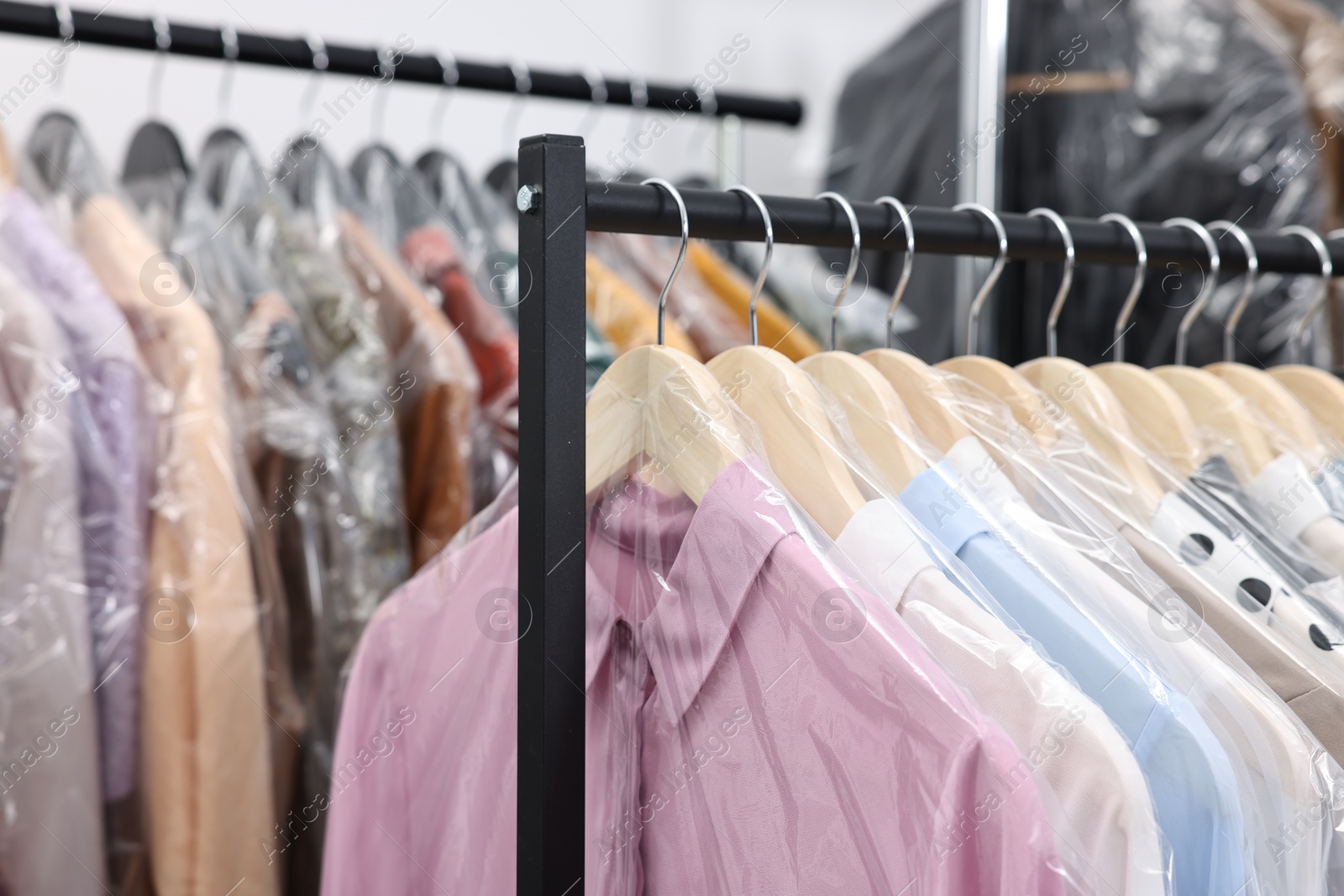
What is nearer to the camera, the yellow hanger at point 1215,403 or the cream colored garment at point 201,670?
the yellow hanger at point 1215,403

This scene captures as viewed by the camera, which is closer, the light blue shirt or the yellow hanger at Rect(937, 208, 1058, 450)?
the light blue shirt

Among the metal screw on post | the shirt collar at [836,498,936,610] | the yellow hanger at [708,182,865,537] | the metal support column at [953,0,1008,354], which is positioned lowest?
the shirt collar at [836,498,936,610]

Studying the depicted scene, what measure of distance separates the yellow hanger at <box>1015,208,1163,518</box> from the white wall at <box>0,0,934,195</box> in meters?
0.82

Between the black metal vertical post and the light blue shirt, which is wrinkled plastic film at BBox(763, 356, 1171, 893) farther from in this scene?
the black metal vertical post

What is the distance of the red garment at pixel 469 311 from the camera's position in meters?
0.99

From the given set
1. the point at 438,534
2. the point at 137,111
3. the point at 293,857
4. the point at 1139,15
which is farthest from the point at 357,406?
the point at 1139,15

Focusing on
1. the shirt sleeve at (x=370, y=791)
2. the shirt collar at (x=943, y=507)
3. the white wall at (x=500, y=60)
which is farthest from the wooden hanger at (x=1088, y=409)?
the white wall at (x=500, y=60)

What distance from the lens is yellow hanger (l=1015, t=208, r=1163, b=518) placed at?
0.63 metres

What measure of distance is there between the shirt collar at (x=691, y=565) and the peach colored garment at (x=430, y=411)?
1.24 ft

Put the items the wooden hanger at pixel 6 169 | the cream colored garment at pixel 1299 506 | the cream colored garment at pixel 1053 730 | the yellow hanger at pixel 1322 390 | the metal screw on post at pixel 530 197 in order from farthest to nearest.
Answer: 1. the wooden hanger at pixel 6 169
2. the yellow hanger at pixel 1322 390
3. the cream colored garment at pixel 1299 506
4. the metal screw on post at pixel 530 197
5. the cream colored garment at pixel 1053 730

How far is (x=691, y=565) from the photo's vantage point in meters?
0.54

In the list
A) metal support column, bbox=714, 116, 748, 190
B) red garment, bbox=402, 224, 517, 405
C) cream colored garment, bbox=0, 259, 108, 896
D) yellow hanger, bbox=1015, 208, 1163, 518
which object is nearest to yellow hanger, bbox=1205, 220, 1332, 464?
yellow hanger, bbox=1015, 208, 1163, 518

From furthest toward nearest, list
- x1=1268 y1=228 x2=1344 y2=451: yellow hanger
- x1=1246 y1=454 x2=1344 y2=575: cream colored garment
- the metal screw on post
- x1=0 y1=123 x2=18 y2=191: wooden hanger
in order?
x1=0 y1=123 x2=18 y2=191: wooden hanger, x1=1268 y1=228 x2=1344 y2=451: yellow hanger, x1=1246 y1=454 x2=1344 y2=575: cream colored garment, the metal screw on post

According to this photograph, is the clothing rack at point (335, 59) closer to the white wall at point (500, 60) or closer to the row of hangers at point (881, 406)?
the white wall at point (500, 60)
